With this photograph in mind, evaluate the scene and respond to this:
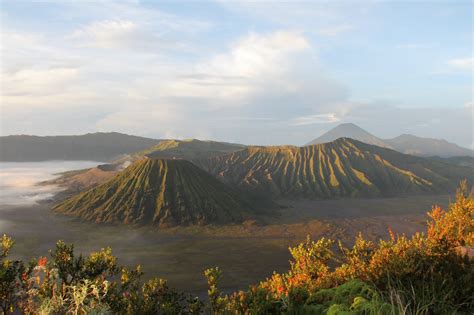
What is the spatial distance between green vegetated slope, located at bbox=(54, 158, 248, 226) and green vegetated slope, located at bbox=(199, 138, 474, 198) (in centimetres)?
2071

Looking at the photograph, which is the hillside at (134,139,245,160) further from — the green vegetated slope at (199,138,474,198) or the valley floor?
the valley floor

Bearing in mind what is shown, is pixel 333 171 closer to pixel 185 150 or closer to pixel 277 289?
pixel 185 150

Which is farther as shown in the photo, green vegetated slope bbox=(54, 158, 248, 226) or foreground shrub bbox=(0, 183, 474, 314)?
green vegetated slope bbox=(54, 158, 248, 226)

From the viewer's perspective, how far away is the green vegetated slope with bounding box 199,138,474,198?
279 ft

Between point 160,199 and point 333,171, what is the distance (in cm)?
4991

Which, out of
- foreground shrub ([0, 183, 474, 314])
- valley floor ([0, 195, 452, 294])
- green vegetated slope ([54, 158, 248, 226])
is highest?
foreground shrub ([0, 183, 474, 314])

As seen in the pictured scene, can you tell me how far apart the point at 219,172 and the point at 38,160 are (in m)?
129

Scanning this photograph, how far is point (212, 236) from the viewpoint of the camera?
156 ft

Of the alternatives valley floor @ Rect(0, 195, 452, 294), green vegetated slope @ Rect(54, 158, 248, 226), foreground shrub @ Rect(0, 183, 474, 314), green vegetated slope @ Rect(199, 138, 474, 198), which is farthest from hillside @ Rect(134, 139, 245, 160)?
foreground shrub @ Rect(0, 183, 474, 314)

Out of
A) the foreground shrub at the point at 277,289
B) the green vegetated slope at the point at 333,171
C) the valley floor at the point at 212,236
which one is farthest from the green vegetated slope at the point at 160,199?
the foreground shrub at the point at 277,289

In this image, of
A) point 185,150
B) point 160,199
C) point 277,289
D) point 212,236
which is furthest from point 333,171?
point 277,289

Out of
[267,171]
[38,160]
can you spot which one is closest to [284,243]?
[267,171]

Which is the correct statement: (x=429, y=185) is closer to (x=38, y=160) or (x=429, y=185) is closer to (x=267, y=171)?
(x=267, y=171)

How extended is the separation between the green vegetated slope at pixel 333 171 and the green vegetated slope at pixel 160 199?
20.7m
